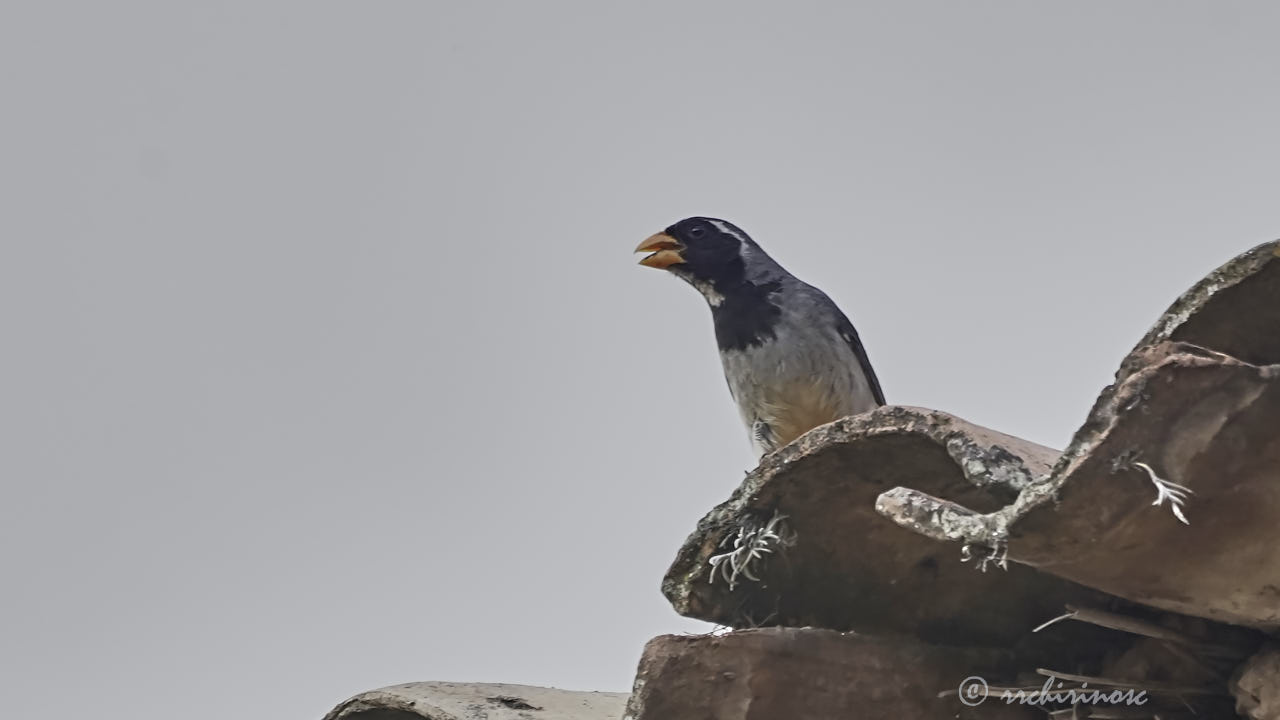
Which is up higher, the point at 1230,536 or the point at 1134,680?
the point at 1230,536

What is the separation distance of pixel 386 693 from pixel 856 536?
3.84 feet

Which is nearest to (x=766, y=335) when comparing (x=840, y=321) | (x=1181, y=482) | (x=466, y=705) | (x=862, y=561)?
(x=840, y=321)

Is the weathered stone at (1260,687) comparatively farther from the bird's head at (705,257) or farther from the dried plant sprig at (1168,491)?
the bird's head at (705,257)

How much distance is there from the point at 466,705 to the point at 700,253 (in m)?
3.12

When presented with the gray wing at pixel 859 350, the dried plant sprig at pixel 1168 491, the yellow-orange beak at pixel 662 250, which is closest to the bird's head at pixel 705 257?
the yellow-orange beak at pixel 662 250

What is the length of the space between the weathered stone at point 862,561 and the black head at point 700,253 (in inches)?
133

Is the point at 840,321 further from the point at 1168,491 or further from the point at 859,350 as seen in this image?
the point at 1168,491

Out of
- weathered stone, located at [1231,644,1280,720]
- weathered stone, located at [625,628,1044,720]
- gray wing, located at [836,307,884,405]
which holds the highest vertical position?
gray wing, located at [836,307,884,405]

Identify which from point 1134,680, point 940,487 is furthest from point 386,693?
point 1134,680

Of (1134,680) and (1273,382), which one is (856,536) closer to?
(1134,680)

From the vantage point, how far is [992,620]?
8.87ft

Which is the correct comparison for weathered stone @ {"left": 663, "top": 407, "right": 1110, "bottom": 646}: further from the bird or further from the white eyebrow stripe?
the white eyebrow stripe

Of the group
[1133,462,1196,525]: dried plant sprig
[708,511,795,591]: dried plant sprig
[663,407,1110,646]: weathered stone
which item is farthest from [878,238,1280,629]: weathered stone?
[708,511,795,591]: dried plant sprig

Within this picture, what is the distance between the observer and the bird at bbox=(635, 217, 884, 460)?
19.2ft
